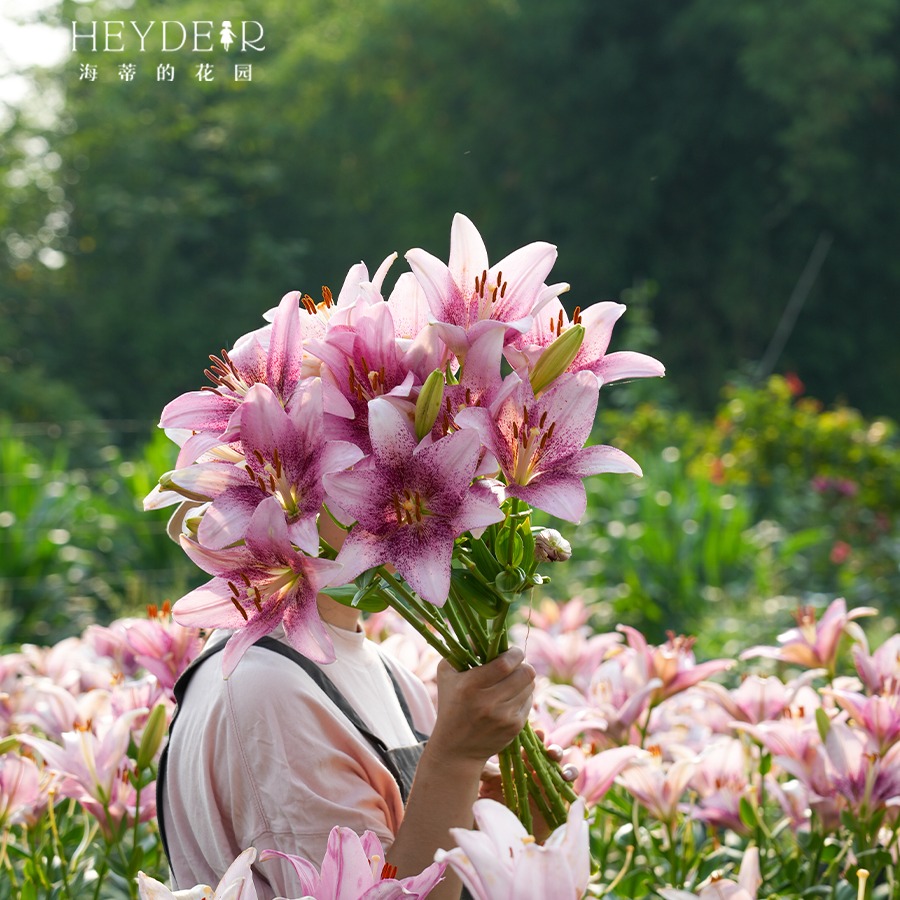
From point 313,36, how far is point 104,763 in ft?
59.6

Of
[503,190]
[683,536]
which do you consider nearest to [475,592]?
[683,536]

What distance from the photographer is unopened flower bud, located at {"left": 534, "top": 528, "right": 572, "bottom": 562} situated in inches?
32.0

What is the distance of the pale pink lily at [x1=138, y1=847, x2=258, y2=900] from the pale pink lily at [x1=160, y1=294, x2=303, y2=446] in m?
0.26

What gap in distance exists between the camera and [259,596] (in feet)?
2.62

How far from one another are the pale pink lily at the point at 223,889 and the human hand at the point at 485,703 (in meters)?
0.19

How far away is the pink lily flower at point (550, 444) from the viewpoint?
2.57 feet

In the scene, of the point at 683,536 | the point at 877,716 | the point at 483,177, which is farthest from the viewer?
the point at 483,177

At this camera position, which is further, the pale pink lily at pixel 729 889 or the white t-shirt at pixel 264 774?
the white t-shirt at pixel 264 774

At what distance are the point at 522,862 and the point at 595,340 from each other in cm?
35

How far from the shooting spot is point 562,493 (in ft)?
2.60

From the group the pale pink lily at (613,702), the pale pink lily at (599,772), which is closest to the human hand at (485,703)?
the pale pink lily at (599,772)

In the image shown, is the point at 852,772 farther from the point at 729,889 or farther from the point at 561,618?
the point at 561,618

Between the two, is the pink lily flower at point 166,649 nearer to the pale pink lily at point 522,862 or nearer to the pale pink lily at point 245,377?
the pale pink lily at point 245,377

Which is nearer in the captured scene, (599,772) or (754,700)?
(599,772)
